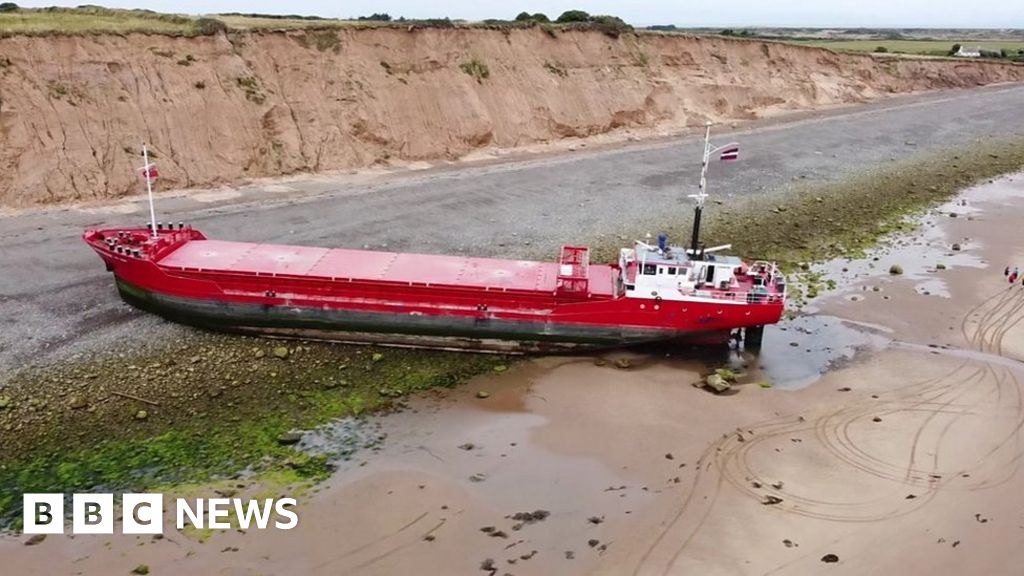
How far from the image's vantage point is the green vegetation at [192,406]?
1460 centimetres

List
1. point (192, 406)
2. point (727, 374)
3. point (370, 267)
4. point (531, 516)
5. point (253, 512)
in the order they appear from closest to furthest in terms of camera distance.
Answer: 1. point (253, 512)
2. point (531, 516)
3. point (192, 406)
4. point (727, 374)
5. point (370, 267)

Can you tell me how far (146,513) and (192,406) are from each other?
3803mm

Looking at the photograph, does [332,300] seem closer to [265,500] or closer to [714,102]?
[265,500]

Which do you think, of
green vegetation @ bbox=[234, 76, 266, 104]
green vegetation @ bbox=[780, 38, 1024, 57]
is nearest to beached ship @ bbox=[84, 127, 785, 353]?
green vegetation @ bbox=[234, 76, 266, 104]

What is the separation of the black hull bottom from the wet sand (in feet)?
2.60

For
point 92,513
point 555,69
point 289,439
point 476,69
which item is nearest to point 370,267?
point 289,439

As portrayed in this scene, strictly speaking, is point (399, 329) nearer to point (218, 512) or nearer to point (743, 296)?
point (218, 512)

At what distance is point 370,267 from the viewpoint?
2166cm

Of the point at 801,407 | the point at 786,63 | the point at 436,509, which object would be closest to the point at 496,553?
the point at 436,509

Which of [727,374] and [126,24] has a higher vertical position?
[126,24]

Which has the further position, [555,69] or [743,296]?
[555,69]

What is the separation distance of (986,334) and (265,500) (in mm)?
20599

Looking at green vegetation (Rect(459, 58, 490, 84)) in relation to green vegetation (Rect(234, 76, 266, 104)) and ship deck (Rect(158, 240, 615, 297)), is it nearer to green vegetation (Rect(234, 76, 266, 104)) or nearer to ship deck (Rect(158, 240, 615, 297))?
green vegetation (Rect(234, 76, 266, 104))

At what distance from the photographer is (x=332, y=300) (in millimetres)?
20438
